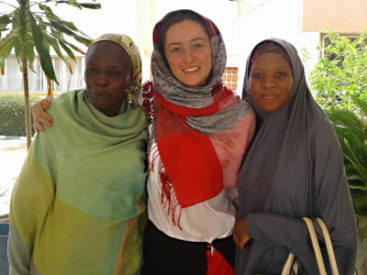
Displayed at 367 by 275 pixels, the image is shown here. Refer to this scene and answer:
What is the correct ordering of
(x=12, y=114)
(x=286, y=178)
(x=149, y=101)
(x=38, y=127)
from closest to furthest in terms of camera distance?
(x=286, y=178), (x=38, y=127), (x=149, y=101), (x=12, y=114)

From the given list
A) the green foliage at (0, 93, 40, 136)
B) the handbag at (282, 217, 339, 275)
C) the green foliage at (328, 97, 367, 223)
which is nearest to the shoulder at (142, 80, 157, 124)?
the handbag at (282, 217, 339, 275)

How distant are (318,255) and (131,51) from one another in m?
1.01

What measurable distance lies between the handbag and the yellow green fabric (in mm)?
601

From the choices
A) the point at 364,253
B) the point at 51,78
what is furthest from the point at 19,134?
the point at 364,253

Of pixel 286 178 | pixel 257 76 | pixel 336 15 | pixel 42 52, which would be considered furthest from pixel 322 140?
pixel 336 15

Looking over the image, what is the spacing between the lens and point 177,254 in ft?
4.20

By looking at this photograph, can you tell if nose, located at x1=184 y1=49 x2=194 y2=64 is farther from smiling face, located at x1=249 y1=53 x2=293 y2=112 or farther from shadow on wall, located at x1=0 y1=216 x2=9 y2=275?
shadow on wall, located at x1=0 y1=216 x2=9 y2=275

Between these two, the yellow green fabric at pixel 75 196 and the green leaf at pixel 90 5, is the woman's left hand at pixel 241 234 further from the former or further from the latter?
the green leaf at pixel 90 5

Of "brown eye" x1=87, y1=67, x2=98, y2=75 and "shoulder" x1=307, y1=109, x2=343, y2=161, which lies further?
"brown eye" x1=87, y1=67, x2=98, y2=75

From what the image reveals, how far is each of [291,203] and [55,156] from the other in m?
0.88

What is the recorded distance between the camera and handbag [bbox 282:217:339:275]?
100cm

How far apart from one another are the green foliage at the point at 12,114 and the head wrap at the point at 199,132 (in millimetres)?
6224

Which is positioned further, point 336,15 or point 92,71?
point 336,15

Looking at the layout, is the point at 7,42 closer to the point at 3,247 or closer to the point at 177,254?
the point at 3,247
